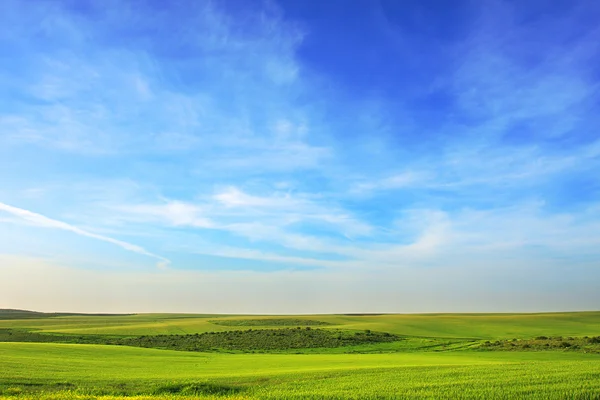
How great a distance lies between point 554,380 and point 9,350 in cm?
4760

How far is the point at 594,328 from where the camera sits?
104 metres

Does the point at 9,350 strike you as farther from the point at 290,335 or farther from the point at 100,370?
the point at 290,335

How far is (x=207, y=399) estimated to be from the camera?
20.4m

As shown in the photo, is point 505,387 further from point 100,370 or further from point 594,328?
point 594,328

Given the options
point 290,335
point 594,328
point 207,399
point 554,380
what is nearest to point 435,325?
point 594,328

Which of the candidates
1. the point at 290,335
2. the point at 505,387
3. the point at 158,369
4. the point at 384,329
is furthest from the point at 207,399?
the point at 384,329

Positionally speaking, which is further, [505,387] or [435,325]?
[435,325]

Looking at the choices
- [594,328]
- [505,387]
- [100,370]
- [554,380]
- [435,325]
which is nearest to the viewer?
[505,387]

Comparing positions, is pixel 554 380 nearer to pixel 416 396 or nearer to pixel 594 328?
pixel 416 396

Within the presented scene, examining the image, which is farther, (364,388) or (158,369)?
(158,369)

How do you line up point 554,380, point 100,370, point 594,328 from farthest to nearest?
point 594,328 < point 100,370 < point 554,380

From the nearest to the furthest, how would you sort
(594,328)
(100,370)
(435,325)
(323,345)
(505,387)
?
(505,387) → (100,370) → (323,345) → (594,328) → (435,325)

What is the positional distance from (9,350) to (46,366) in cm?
1497

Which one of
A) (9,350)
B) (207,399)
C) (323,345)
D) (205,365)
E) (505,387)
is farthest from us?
(323,345)
